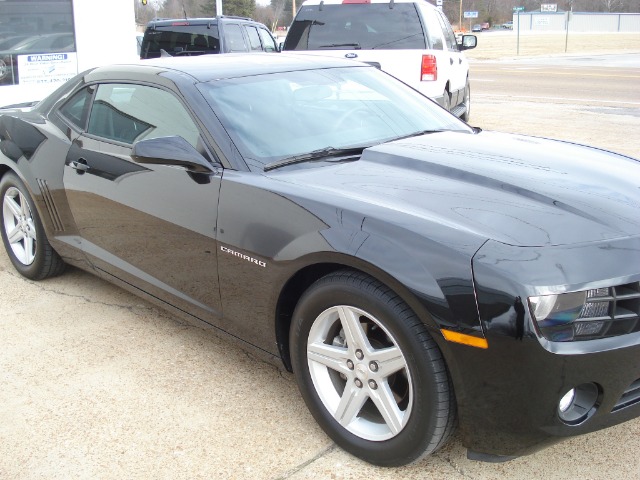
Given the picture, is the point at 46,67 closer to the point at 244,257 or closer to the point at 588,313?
the point at 244,257

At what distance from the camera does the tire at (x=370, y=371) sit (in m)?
2.45

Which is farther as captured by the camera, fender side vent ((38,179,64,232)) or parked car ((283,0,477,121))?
parked car ((283,0,477,121))

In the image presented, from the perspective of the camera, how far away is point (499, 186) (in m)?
2.90

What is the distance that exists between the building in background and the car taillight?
12.1ft

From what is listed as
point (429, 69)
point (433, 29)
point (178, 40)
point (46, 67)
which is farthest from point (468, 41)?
point (46, 67)

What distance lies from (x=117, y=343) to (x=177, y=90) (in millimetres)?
1412

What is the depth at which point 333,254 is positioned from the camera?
2.65m

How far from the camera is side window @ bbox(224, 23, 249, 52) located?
1169 cm

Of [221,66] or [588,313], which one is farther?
[221,66]

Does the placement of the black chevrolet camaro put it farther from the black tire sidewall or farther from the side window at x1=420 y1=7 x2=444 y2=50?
the side window at x1=420 y1=7 x2=444 y2=50

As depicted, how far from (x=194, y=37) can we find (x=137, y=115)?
8394 mm

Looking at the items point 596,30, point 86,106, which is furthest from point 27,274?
point 596,30

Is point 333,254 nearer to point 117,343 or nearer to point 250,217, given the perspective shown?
point 250,217

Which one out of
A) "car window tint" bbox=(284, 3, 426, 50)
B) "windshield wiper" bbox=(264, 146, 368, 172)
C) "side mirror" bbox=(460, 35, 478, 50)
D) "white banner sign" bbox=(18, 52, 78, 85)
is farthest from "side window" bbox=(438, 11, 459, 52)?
"windshield wiper" bbox=(264, 146, 368, 172)
